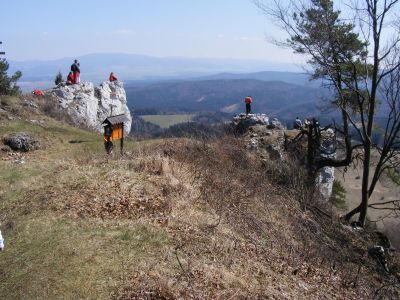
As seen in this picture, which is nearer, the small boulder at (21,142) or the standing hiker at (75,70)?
the small boulder at (21,142)

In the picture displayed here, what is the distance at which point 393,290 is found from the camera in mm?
12047

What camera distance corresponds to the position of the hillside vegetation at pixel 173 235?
8.20 meters

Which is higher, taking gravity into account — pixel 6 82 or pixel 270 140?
pixel 6 82

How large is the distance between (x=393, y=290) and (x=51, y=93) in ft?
88.2

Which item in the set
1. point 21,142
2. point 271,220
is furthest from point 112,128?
point 271,220

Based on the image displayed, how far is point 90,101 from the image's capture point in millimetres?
34031

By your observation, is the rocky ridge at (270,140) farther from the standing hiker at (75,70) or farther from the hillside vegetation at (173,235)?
the standing hiker at (75,70)

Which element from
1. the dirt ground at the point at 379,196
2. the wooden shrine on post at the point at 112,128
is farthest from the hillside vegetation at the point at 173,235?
the dirt ground at the point at 379,196

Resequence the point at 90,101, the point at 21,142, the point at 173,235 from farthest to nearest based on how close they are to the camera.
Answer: the point at 90,101, the point at 21,142, the point at 173,235

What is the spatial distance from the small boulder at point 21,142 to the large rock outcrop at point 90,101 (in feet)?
31.2

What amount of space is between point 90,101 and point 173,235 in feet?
85.6

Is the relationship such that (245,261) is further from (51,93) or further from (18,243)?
(51,93)

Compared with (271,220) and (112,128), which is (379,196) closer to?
(112,128)

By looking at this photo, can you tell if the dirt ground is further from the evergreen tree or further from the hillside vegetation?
the evergreen tree
